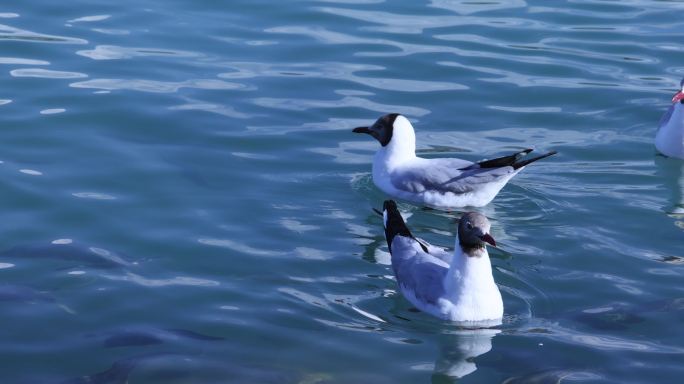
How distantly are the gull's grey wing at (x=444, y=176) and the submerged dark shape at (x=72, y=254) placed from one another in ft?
10.6

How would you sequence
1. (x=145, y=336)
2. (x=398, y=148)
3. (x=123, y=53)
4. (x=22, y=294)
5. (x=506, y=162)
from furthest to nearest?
(x=123, y=53)
(x=398, y=148)
(x=506, y=162)
(x=22, y=294)
(x=145, y=336)

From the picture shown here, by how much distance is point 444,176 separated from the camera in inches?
491

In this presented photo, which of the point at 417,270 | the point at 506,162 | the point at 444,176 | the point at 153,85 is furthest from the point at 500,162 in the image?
the point at 153,85

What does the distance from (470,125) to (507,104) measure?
0.92 m

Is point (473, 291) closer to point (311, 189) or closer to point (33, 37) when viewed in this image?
→ point (311, 189)

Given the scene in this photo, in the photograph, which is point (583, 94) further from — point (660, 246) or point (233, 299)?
point (233, 299)

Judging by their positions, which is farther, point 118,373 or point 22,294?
point 22,294

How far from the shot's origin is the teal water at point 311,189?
929 centimetres

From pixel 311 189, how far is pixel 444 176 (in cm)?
129

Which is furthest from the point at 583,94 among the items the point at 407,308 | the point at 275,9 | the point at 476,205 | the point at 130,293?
the point at 130,293

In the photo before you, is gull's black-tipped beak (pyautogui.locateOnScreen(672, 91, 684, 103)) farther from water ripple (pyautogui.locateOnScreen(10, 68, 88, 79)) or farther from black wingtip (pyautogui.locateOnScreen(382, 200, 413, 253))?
water ripple (pyautogui.locateOnScreen(10, 68, 88, 79))

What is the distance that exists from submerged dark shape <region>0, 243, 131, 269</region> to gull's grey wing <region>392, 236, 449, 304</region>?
7.25ft

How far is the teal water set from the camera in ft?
30.5

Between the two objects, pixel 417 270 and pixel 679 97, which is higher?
pixel 679 97
